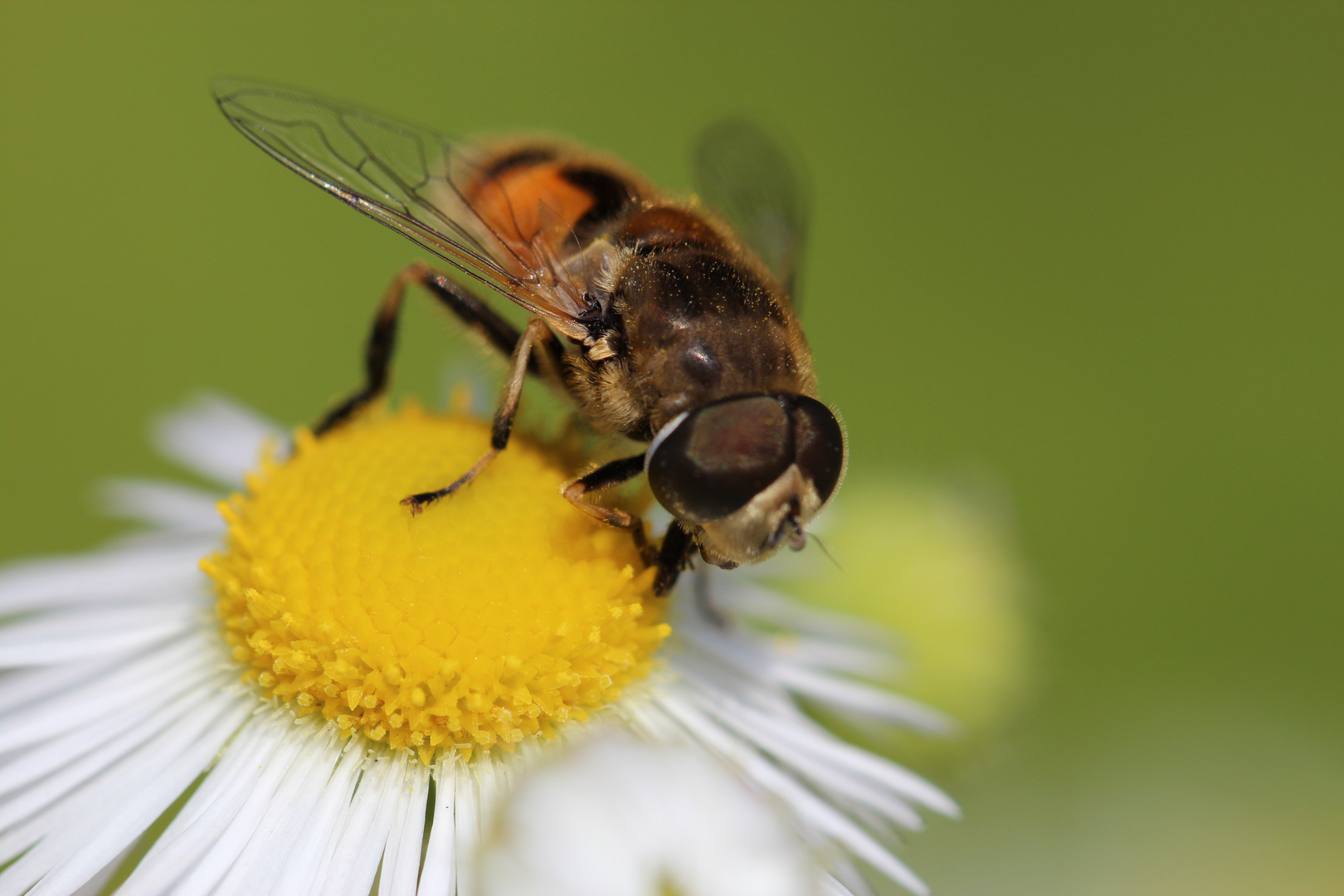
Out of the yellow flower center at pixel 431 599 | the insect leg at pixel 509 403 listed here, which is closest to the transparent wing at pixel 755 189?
the insect leg at pixel 509 403

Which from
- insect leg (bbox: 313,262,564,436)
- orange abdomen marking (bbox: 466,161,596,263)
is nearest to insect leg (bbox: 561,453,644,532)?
insect leg (bbox: 313,262,564,436)

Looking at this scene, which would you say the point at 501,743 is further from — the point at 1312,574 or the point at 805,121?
the point at 805,121

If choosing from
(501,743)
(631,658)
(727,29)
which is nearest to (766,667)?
(631,658)

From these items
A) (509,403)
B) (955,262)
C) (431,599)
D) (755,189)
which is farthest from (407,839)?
(955,262)

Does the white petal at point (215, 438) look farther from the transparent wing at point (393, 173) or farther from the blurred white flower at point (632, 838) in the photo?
the blurred white flower at point (632, 838)

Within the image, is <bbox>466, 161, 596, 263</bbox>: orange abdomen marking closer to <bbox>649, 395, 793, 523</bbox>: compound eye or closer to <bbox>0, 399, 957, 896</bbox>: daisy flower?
<bbox>0, 399, 957, 896</bbox>: daisy flower

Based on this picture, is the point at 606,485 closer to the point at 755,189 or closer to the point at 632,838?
the point at 632,838

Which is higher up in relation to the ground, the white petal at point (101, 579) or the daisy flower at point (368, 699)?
the daisy flower at point (368, 699)
